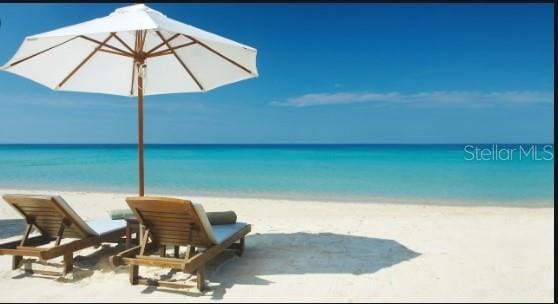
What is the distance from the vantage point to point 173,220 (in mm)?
3932

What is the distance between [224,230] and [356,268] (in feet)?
4.57

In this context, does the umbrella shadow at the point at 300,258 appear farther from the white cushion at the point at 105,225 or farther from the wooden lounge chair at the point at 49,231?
the white cushion at the point at 105,225

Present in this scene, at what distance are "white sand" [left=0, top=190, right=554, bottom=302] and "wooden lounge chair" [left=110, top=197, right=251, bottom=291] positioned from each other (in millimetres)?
233

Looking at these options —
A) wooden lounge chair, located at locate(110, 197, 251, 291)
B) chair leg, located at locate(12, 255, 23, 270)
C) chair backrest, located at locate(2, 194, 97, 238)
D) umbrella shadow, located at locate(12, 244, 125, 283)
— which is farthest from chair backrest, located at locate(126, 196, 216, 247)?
chair leg, located at locate(12, 255, 23, 270)

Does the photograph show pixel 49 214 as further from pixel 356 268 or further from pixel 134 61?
pixel 356 268

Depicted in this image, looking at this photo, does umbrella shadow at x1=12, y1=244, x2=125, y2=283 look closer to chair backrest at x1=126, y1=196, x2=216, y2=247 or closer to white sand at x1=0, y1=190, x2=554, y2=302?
→ white sand at x1=0, y1=190, x2=554, y2=302

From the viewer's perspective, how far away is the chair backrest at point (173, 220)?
3760 millimetres

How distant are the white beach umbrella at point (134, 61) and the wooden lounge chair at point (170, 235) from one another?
111 cm

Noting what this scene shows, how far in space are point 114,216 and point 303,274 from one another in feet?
7.59

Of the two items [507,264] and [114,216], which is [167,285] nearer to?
[114,216]

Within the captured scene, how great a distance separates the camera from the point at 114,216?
525cm

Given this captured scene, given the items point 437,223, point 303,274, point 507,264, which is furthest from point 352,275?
point 437,223

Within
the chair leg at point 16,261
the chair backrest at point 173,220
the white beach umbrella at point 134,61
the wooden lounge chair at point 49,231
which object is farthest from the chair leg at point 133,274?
the chair leg at point 16,261

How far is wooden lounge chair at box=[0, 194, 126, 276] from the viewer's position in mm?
4098
